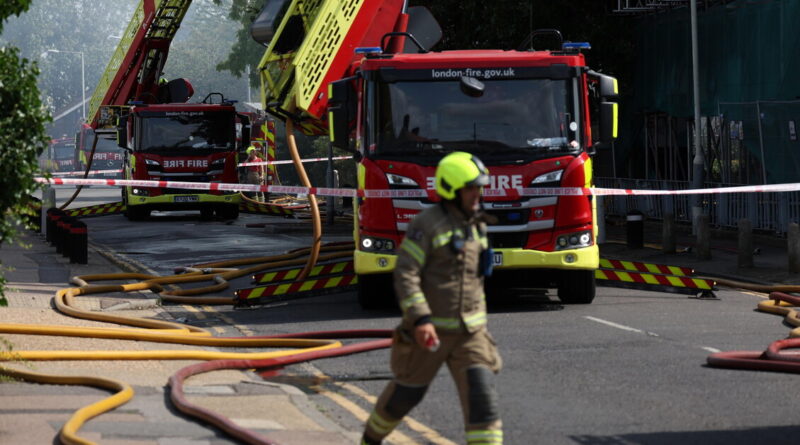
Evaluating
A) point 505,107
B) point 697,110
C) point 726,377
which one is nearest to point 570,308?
point 505,107

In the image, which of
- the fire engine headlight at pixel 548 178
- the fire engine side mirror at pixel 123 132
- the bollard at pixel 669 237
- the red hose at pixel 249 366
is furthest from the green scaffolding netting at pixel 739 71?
the red hose at pixel 249 366

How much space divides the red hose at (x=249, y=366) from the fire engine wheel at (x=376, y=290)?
2.23 meters

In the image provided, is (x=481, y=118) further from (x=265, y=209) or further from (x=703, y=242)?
(x=265, y=209)

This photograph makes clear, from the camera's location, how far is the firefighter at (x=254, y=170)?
4559cm

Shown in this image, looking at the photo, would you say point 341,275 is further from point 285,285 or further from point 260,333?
point 260,333

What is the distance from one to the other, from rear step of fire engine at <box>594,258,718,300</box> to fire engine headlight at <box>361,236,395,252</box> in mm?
3302

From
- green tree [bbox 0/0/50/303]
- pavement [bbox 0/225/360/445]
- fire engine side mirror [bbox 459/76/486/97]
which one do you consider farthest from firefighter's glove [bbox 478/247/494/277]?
fire engine side mirror [bbox 459/76/486/97]

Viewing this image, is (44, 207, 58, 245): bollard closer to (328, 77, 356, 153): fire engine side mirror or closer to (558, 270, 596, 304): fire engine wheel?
(328, 77, 356, 153): fire engine side mirror

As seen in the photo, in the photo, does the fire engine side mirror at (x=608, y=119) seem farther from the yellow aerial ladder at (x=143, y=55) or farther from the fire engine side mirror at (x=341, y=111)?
the yellow aerial ladder at (x=143, y=55)

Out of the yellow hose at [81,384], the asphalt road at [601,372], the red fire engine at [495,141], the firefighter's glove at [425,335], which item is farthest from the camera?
the red fire engine at [495,141]

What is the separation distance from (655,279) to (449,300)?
10045mm

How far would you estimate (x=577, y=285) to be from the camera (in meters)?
15.7

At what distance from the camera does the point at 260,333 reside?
1405cm

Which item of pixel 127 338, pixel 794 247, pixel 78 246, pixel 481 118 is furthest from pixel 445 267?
pixel 78 246
